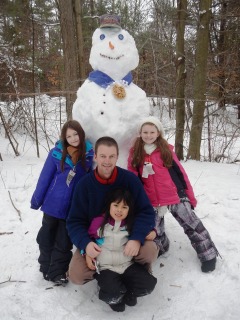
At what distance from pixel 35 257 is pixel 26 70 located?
18.2ft

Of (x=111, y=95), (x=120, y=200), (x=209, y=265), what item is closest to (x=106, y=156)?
(x=120, y=200)

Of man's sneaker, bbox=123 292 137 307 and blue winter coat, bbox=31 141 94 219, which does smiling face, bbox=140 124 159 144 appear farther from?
man's sneaker, bbox=123 292 137 307

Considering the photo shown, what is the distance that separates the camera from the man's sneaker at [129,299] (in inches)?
82.3

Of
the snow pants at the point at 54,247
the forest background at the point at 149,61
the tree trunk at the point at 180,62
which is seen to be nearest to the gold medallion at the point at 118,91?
the snow pants at the point at 54,247

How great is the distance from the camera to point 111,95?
249 centimetres

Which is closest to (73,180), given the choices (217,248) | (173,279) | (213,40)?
(173,279)

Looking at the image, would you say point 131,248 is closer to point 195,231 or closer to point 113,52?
point 195,231

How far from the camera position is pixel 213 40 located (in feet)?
33.8

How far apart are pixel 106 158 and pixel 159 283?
1.14 m

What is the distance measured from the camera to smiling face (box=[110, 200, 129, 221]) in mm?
2000

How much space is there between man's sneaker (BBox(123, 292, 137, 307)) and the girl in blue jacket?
51 centimetres

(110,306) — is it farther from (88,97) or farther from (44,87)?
(44,87)

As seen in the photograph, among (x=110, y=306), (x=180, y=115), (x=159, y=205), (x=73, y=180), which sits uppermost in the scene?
(x=180, y=115)

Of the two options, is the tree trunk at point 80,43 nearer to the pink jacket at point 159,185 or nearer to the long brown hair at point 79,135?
the long brown hair at point 79,135
